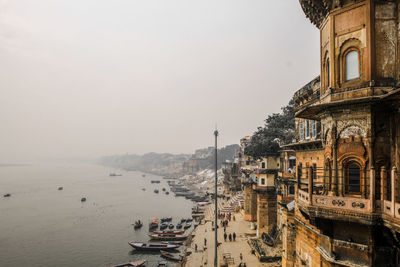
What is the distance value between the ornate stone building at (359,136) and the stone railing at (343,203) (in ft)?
0.10

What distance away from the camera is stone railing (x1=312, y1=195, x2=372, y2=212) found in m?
8.91

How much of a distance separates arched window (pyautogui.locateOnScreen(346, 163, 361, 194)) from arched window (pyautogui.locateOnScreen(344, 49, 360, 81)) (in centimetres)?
357

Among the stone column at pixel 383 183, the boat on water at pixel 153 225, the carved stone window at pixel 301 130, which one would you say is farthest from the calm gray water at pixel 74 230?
the stone column at pixel 383 183

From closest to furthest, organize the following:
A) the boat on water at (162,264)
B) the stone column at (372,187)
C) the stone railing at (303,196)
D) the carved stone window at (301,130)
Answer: the stone column at (372,187) < the stone railing at (303,196) < the carved stone window at (301,130) < the boat on water at (162,264)

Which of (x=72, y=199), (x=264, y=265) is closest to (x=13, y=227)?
(x=72, y=199)

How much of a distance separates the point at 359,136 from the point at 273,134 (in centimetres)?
2623

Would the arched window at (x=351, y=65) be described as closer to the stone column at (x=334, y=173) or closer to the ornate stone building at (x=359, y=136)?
the ornate stone building at (x=359, y=136)

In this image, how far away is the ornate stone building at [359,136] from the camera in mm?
9281

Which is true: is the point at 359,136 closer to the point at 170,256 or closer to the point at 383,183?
the point at 383,183

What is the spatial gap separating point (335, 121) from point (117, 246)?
41603 mm

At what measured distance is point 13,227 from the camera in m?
53.8

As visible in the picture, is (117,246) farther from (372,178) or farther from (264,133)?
(372,178)

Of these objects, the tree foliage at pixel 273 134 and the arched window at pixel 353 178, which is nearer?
the arched window at pixel 353 178

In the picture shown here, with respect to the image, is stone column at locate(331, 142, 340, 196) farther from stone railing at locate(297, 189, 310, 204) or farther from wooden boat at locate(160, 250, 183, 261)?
wooden boat at locate(160, 250, 183, 261)
